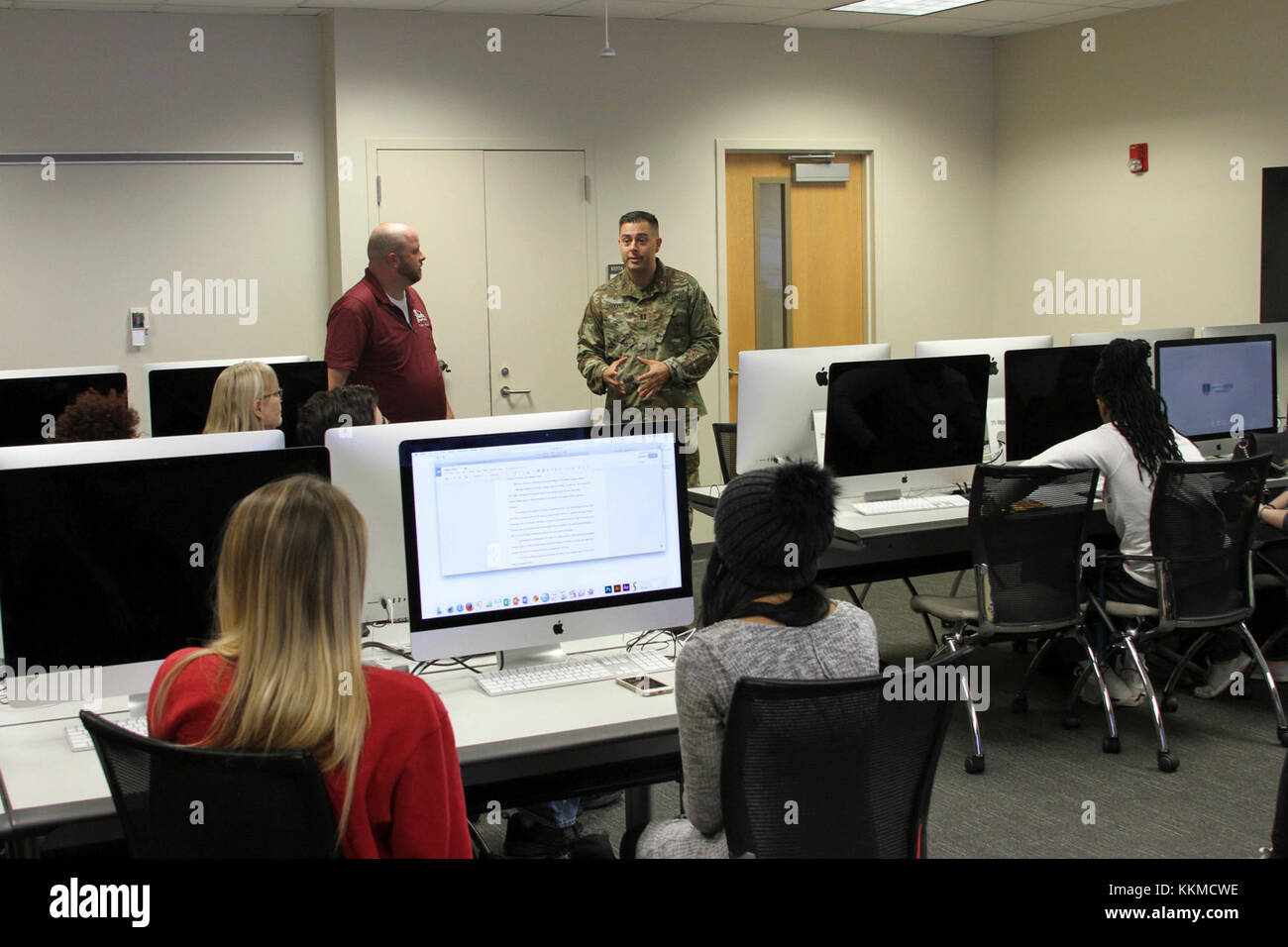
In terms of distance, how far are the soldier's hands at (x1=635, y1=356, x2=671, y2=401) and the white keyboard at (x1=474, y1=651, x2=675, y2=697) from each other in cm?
265

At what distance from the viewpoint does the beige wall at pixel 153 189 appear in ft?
19.8

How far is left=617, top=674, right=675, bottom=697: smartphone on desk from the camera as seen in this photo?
246 centimetres

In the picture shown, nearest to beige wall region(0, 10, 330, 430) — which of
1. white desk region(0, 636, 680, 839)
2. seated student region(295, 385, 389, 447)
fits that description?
seated student region(295, 385, 389, 447)

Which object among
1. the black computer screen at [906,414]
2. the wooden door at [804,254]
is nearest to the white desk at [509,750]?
the black computer screen at [906,414]

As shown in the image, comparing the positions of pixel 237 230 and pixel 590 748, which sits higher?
pixel 237 230

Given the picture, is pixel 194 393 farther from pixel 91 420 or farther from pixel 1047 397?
pixel 1047 397

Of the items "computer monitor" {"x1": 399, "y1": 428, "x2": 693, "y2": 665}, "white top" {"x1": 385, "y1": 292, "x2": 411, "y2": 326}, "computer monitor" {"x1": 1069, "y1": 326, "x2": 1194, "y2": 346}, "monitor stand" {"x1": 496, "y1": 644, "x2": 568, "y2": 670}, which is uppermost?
"white top" {"x1": 385, "y1": 292, "x2": 411, "y2": 326}

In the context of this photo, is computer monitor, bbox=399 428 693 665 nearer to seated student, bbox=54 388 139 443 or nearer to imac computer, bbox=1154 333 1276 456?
seated student, bbox=54 388 139 443

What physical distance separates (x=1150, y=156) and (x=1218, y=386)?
2541mm
